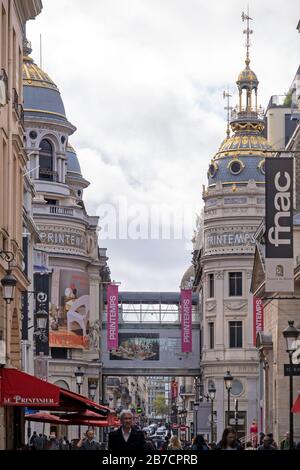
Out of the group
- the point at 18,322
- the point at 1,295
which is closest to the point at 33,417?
the point at 18,322

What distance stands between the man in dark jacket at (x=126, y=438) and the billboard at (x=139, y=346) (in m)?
98.8

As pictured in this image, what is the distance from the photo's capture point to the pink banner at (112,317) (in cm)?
11356

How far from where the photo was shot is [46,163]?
111312mm

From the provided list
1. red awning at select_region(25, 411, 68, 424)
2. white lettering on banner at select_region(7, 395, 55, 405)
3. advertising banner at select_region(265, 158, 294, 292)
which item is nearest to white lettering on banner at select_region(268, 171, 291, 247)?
advertising banner at select_region(265, 158, 294, 292)

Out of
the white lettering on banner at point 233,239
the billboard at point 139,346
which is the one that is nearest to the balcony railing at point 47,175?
the white lettering on banner at point 233,239

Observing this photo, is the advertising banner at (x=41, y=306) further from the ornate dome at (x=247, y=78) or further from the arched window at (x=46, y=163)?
the ornate dome at (x=247, y=78)

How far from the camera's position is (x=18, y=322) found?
1503 inches

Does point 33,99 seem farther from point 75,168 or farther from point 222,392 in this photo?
point 222,392

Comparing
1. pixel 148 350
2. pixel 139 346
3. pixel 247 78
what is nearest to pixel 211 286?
pixel 148 350

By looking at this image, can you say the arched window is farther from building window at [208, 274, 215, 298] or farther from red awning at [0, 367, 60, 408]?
red awning at [0, 367, 60, 408]

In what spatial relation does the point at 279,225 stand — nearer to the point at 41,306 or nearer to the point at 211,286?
the point at 41,306

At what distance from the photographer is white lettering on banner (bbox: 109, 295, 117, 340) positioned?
113438mm

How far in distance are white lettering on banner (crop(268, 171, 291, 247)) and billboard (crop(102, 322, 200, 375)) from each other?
71.3m

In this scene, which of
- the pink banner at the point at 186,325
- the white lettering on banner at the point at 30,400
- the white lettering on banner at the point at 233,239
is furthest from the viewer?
the pink banner at the point at 186,325
